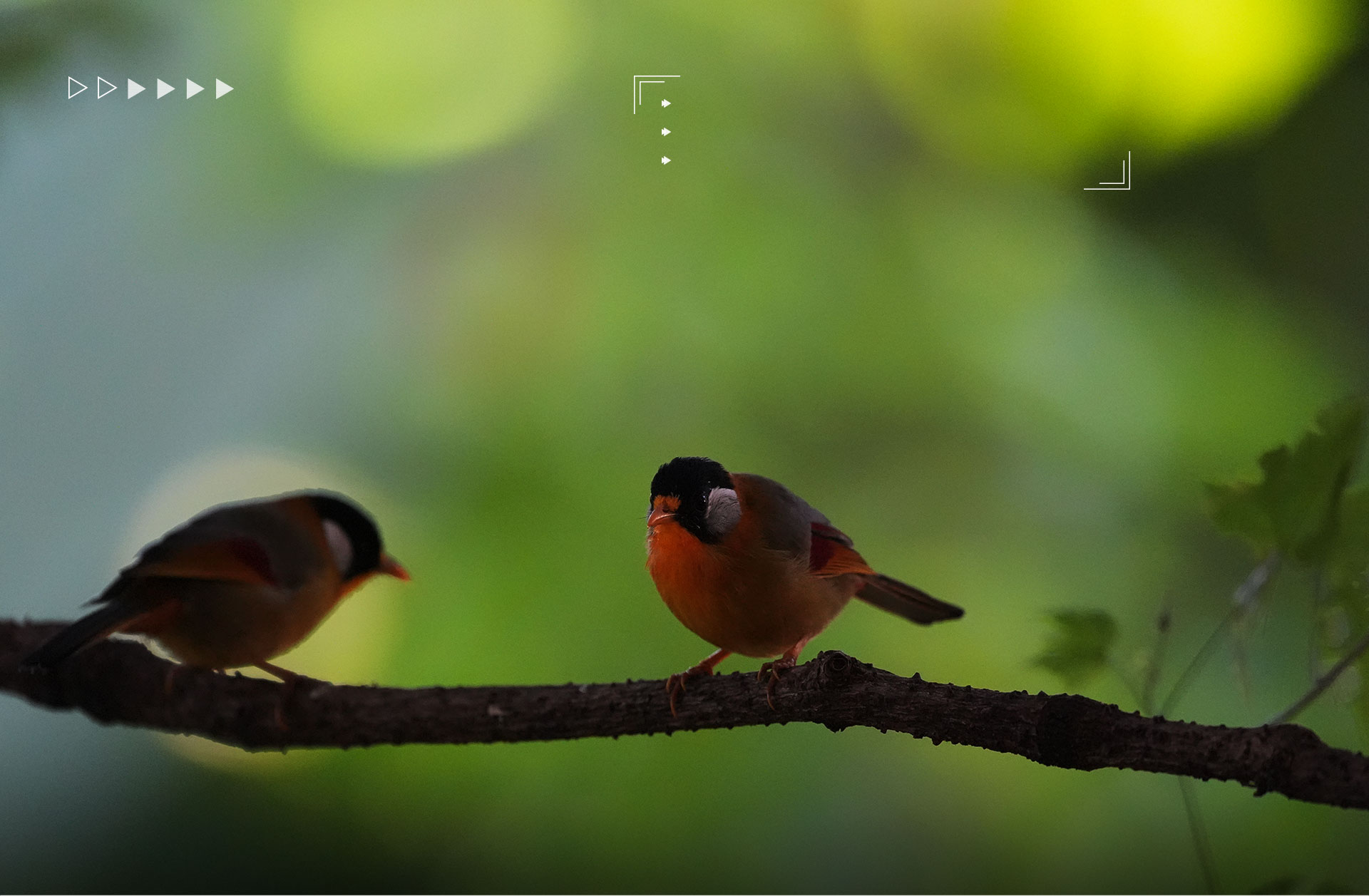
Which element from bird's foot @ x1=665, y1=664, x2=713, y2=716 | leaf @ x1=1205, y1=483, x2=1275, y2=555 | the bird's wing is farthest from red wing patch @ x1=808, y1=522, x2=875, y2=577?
the bird's wing

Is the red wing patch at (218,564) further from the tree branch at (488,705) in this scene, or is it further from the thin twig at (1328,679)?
the thin twig at (1328,679)

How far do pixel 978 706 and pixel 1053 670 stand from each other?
1.37 ft

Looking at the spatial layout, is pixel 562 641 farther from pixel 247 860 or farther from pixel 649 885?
pixel 247 860

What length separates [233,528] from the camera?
4.76 feet

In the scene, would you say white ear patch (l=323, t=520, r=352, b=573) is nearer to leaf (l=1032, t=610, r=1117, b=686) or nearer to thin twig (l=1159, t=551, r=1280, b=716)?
leaf (l=1032, t=610, r=1117, b=686)

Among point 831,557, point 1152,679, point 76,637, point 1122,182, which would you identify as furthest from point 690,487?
point 1122,182

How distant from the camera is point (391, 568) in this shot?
5.32 ft

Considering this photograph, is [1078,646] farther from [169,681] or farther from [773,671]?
[169,681]

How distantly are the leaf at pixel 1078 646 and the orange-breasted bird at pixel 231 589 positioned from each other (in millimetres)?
984

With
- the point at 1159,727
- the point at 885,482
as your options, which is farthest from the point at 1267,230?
the point at 1159,727

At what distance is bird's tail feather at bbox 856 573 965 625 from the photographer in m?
1.75

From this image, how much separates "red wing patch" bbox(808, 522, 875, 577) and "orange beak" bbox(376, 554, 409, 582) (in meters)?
0.62

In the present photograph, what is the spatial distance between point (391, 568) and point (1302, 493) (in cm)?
128

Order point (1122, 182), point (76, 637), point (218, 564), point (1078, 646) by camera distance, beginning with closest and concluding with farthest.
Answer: point (76, 637) → point (218, 564) → point (1078, 646) → point (1122, 182)
